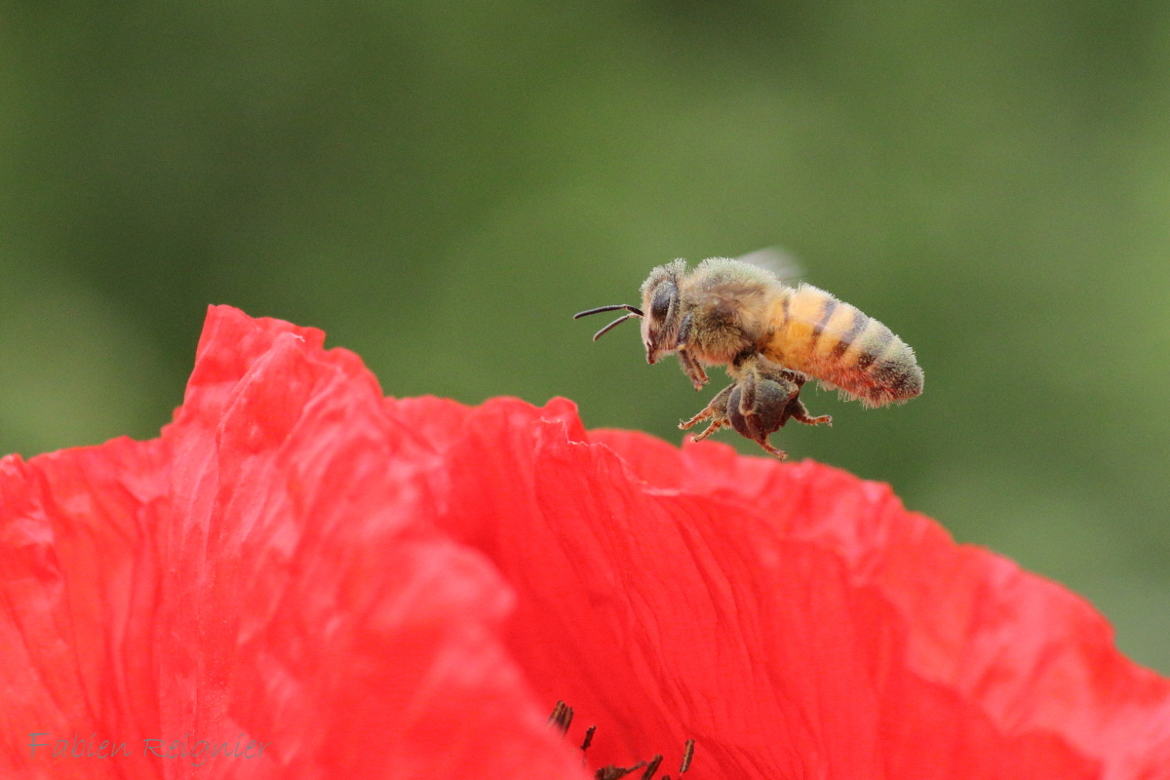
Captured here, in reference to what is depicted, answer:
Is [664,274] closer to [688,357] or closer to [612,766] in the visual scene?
[688,357]

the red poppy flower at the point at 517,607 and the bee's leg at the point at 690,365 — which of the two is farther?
the bee's leg at the point at 690,365

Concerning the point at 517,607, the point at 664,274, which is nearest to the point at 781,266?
the point at 664,274

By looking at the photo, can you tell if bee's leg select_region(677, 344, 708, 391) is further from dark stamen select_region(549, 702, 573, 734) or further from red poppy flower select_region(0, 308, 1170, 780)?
dark stamen select_region(549, 702, 573, 734)

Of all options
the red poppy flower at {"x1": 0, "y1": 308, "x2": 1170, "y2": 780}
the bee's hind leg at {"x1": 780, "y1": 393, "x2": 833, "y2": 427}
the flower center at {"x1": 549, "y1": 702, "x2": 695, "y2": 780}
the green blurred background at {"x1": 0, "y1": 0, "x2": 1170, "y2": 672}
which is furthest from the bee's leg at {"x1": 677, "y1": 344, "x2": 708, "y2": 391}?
the green blurred background at {"x1": 0, "y1": 0, "x2": 1170, "y2": 672}

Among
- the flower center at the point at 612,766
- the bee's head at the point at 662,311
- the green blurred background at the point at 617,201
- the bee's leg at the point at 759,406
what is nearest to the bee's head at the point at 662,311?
the bee's head at the point at 662,311

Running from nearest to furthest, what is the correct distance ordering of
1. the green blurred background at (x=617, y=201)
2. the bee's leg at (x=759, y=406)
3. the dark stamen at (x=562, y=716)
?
the dark stamen at (x=562, y=716) < the bee's leg at (x=759, y=406) < the green blurred background at (x=617, y=201)

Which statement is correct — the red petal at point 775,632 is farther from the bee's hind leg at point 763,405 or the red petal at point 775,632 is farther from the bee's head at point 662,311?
the bee's head at point 662,311

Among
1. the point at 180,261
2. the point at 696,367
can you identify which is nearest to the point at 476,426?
the point at 696,367
